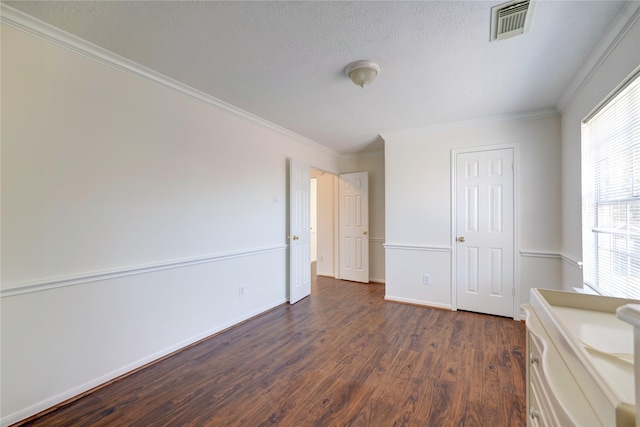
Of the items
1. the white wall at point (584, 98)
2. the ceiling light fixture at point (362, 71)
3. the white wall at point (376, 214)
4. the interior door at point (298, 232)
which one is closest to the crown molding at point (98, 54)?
the interior door at point (298, 232)

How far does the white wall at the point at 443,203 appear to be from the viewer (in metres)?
3.09

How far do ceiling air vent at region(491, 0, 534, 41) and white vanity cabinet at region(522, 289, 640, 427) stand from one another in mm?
1562

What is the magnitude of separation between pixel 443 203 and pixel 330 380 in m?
2.63

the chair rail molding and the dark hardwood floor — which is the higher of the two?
the chair rail molding

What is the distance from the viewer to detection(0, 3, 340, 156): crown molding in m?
1.61

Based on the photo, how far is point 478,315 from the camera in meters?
3.37

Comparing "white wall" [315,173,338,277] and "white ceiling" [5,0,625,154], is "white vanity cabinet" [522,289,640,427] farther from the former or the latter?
"white wall" [315,173,338,277]

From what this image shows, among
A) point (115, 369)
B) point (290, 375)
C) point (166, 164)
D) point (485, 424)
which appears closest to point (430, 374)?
point (485, 424)

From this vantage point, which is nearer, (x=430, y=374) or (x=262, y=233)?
(x=430, y=374)

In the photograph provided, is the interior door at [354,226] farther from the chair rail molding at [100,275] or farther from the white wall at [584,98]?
the white wall at [584,98]

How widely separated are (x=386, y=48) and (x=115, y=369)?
123 inches

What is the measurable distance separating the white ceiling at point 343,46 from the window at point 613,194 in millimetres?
495

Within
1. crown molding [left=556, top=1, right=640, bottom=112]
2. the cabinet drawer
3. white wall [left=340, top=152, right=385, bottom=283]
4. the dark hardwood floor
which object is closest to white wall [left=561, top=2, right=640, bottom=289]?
crown molding [left=556, top=1, right=640, bottom=112]

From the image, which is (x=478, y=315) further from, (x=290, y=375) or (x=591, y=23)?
(x=591, y=23)
